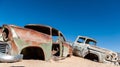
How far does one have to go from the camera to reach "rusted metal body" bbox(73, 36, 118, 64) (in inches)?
539

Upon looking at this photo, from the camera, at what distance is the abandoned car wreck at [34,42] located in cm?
951

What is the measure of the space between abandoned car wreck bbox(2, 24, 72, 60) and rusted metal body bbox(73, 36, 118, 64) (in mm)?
1700

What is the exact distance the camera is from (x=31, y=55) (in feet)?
37.9

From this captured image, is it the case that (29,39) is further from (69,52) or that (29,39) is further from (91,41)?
(91,41)

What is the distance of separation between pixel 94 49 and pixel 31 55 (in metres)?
4.65

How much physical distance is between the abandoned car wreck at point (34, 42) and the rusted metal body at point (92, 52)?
1700mm

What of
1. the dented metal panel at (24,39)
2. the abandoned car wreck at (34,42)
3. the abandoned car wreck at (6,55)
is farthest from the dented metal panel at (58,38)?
the abandoned car wreck at (6,55)

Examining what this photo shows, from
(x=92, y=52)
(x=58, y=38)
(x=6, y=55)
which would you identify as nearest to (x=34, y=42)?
(x=6, y=55)

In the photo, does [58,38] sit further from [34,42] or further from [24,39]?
[24,39]

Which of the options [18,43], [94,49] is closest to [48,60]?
[18,43]

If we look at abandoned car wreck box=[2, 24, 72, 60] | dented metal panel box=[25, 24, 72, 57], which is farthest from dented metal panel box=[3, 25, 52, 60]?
dented metal panel box=[25, 24, 72, 57]

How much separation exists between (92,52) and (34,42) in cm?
529

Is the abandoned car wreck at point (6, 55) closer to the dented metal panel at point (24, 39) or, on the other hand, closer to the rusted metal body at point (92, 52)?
the dented metal panel at point (24, 39)

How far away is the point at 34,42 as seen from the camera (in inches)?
398
